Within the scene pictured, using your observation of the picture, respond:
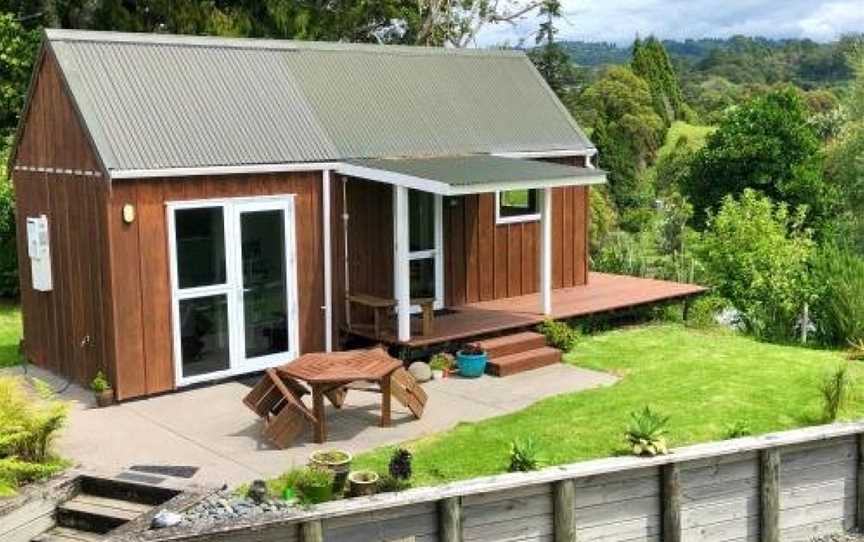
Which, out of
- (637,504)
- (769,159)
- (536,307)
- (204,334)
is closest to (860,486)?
(637,504)

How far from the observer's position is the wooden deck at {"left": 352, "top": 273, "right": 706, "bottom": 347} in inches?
504

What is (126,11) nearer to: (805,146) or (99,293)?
(99,293)

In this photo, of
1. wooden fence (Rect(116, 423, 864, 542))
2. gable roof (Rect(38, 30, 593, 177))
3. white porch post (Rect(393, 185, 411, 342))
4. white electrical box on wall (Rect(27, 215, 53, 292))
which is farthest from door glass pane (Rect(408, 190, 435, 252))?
wooden fence (Rect(116, 423, 864, 542))

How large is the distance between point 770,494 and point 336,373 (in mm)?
4219

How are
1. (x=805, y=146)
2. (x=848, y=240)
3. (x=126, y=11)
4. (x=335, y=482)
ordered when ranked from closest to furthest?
1. (x=335, y=482)
2. (x=126, y=11)
3. (x=848, y=240)
4. (x=805, y=146)

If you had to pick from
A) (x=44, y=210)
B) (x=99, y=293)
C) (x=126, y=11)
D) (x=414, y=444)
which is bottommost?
(x=414, y=444)

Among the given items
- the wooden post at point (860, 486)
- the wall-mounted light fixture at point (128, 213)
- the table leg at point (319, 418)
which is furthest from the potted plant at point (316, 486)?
the wooden post at point (860, 486)

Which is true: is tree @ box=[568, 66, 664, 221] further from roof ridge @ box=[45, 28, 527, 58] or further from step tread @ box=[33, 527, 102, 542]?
step tread @ box=[33, 527, 102, 542]

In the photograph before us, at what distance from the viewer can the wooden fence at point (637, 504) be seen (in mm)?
7180

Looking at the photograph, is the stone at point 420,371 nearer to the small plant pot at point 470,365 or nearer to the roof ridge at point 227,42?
the small plant pot at point 470,365

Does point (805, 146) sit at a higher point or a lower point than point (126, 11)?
lower

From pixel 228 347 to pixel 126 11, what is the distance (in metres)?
14.7

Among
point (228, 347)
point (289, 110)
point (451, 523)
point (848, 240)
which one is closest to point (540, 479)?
point (451, 523)

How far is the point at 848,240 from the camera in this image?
2745cm
